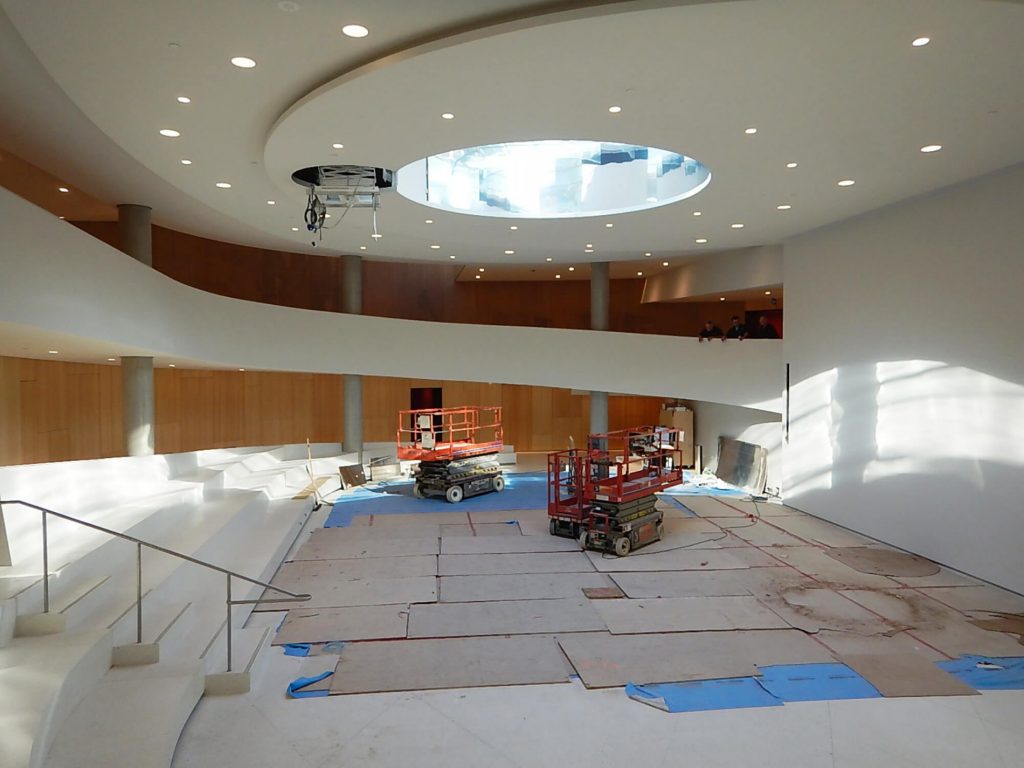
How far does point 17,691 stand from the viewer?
505cm

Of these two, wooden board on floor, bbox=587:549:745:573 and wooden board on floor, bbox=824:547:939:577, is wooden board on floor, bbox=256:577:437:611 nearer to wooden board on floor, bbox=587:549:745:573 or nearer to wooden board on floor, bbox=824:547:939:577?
wooden board on floor, bbox=587:549:745:573

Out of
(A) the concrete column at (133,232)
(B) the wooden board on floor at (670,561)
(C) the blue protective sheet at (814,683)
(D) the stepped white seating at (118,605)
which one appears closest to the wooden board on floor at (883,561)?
(B) the wooden board on floor at (670,561)

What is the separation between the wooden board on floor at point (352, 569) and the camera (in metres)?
10.2

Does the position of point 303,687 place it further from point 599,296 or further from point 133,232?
point 599,296

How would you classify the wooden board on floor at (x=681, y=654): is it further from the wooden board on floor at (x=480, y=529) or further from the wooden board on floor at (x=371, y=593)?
the wooden board on floor at (x=480, y=529)

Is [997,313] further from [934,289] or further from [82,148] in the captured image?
[82,148]

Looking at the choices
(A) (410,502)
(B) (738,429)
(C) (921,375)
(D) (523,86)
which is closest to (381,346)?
(A) (410,502)

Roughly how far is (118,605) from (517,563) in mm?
5776

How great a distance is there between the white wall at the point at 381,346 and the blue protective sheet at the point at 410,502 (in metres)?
3.10

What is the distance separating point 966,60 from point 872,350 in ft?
23.8

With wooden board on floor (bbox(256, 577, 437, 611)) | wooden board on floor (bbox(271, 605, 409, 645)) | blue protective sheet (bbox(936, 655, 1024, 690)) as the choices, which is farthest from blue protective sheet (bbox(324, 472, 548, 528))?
blue protective sheet (bbox(936, 655, 1024, 690))

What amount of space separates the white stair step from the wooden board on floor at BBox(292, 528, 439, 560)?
510 cm

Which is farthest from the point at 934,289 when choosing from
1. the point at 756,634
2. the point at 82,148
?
the point at 82,148

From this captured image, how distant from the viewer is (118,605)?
7184 mm
